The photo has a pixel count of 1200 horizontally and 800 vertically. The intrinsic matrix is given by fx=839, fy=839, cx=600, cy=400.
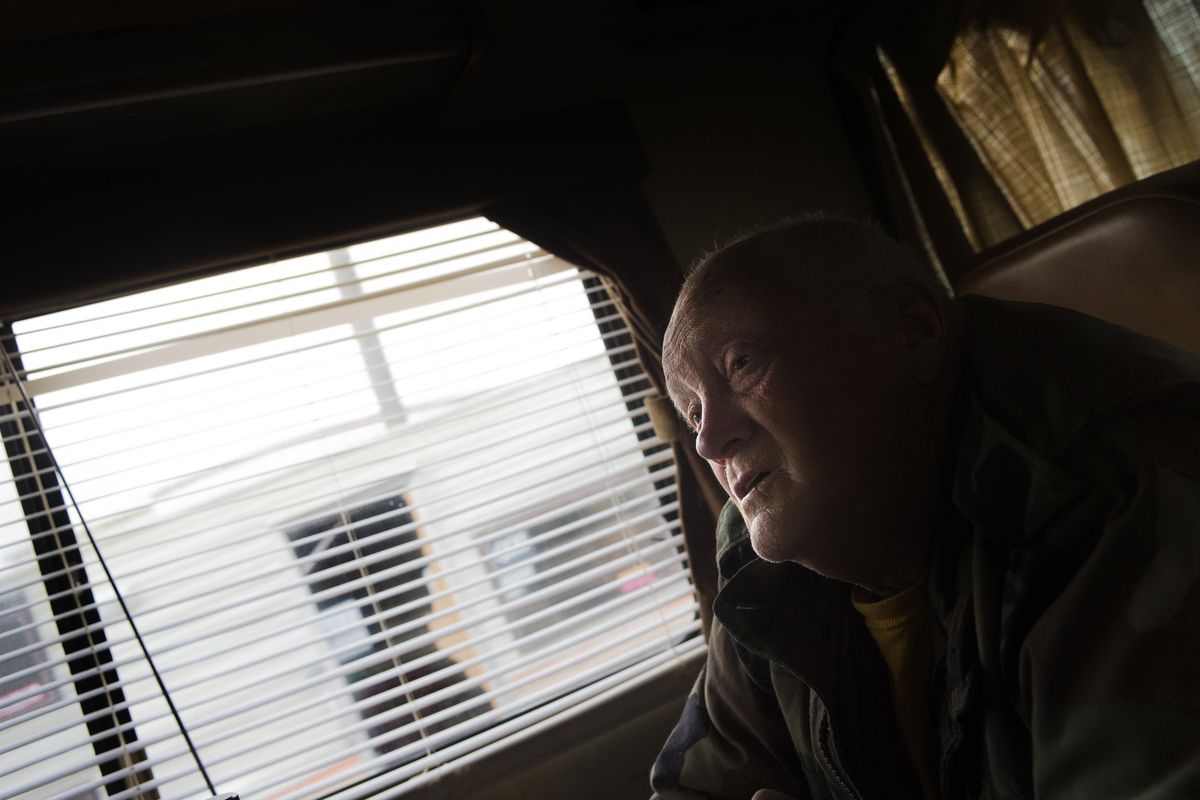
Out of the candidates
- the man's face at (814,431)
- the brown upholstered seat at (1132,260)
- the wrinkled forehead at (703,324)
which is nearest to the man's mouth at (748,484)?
the man's face at (814,431)

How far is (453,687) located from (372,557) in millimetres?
356

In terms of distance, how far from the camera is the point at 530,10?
2113 millimetres

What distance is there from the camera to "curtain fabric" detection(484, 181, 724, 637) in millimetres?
2109

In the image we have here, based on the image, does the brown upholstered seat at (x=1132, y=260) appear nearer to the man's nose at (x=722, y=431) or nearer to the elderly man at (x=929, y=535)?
the elderly man at (x=929, y=535)

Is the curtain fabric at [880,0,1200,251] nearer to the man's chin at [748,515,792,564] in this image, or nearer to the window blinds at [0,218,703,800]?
the window blinds at [0,218,703,800]

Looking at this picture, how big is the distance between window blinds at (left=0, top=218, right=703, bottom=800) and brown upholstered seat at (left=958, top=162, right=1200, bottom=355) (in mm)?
1047

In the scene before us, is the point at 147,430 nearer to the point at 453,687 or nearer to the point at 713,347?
the point at 453,687

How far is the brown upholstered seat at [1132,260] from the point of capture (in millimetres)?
1209

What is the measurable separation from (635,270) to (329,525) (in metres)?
0.98

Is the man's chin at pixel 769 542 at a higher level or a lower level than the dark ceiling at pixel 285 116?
lower

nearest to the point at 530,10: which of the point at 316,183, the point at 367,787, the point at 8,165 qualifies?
the point at 316,183

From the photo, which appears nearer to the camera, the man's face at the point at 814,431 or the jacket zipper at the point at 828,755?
the man's face at the point at 814,431

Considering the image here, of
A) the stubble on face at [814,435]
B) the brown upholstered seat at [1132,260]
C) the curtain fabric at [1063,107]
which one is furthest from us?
the curtain fabric at [1063,107]

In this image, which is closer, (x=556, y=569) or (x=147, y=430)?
(x=147, y=430)
